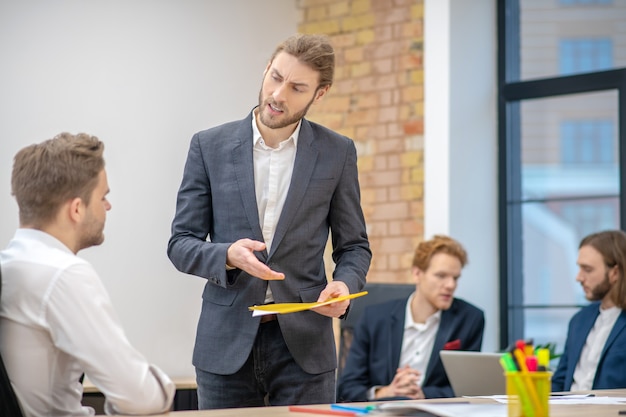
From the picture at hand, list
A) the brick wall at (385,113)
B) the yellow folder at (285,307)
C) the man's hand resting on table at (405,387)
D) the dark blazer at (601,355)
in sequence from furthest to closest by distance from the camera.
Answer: the brick wall at (385,113) < the man's hand resting on table at (405,387) < the dark blazer at (601,355) < the yellow folder at (285,307)

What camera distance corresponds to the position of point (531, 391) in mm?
1823

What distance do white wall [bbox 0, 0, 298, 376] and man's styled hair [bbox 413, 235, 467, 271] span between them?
1.27 metres

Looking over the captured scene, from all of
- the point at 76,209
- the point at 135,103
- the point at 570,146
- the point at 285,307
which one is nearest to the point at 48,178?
the point at 76,209

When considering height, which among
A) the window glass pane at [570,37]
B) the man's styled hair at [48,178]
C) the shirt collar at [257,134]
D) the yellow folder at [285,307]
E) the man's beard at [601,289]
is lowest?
the man's beard at [601,289]

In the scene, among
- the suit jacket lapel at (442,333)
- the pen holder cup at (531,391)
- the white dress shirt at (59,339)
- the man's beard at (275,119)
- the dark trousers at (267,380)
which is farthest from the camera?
the suit jacket lapel at (442,333)

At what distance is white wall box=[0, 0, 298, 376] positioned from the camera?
16.4ft

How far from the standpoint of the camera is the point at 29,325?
1.95 metres

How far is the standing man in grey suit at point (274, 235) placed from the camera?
8.62 ft

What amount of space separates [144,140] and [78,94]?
447 mm

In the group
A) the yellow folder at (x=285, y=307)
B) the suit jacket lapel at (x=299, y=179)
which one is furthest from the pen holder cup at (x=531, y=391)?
the suit jacket lapel at (x=299, y=179)

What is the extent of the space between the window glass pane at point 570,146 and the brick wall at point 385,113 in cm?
67

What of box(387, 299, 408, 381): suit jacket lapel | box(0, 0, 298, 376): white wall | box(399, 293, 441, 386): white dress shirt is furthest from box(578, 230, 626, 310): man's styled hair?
box(0, 0, 298, 376): white wall

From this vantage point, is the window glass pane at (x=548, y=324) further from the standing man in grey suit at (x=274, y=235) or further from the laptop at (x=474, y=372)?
the standing man in grey suit at (x=274, y=235)

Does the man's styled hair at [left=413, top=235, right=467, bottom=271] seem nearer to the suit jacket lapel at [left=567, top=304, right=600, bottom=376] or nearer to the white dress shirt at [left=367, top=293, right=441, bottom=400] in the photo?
the white dress shirt at [left=367, top=293, right=441, bottom=400]
